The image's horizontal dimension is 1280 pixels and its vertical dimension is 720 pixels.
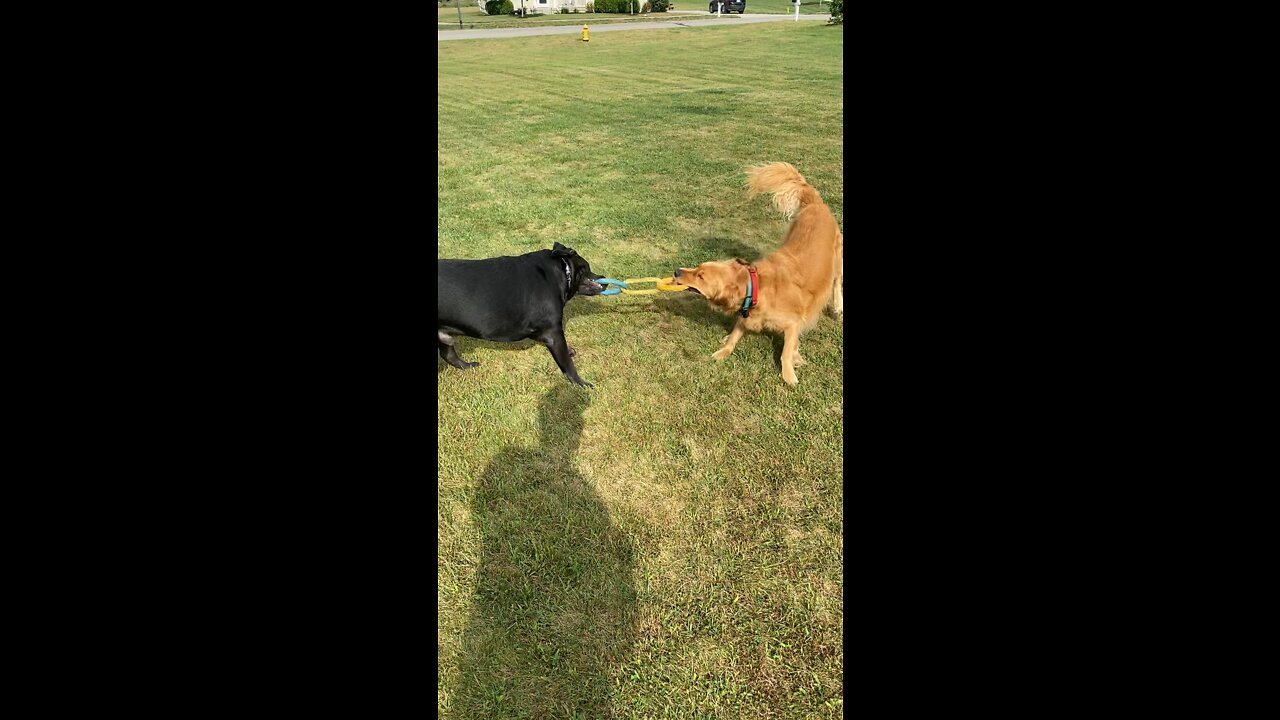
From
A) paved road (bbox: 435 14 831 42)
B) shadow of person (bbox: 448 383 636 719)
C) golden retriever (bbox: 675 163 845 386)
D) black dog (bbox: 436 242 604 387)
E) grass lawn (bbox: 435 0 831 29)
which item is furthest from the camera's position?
grass lawn (bbox: 435 0 831 29)

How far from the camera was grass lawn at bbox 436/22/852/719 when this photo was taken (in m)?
2.64

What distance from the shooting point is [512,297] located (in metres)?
4.27


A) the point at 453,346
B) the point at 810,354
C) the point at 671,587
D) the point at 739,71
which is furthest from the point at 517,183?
the point at 739,71

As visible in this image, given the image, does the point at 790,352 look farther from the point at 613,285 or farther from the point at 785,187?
the point at 785,187

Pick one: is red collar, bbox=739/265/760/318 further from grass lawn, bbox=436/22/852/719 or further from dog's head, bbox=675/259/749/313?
grass lawn, bbox=436/22/852/719

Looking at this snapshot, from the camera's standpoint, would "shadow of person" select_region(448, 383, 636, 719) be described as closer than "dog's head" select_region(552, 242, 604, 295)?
Yes

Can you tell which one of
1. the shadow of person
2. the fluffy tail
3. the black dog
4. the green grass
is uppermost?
the green grass

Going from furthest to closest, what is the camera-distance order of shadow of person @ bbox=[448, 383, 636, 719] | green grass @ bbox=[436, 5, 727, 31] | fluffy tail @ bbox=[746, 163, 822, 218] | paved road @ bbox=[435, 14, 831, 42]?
green grass @ bbox=[436, 5, 727, 31]
paved road @ bbox=[435, 14, 831, 42]
fluffy tail @ bbox=[746, 163, 822, 218]
shadow of person @ bbox=[448, 383, 636, 719]

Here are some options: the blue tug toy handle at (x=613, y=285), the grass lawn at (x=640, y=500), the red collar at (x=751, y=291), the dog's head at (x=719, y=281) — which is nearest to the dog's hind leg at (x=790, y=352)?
the grass lawn at (x=640, y=500)

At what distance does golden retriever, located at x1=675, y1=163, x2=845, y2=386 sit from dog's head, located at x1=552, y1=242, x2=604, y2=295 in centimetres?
72

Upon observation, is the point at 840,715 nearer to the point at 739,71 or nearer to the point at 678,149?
the point at 678,149

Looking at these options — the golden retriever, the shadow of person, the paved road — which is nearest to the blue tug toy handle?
the golden retriever

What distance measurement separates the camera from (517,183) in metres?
9.64

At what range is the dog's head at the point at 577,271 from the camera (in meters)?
4.61
